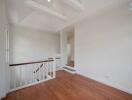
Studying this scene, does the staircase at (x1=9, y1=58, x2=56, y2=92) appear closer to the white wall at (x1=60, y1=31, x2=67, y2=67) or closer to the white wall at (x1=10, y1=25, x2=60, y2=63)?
the white wall at (x1=10, y1=25, x2=60, y2=63)

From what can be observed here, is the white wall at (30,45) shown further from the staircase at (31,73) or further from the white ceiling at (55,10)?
the white ceiling at (55,10)

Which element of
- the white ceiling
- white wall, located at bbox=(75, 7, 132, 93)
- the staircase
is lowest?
the staircase

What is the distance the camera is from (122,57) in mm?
2426

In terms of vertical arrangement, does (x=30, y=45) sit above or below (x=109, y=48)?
above

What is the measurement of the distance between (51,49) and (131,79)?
4.68 metres

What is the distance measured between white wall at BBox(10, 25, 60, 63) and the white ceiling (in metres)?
0.65

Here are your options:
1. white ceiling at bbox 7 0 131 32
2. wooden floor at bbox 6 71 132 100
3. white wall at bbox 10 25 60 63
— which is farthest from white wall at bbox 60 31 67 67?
wooden floor at bbox 6 71 132 100

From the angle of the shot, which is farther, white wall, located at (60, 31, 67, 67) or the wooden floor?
white wall, located at (60, 31, 67, 67)

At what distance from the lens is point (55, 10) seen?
3656mm

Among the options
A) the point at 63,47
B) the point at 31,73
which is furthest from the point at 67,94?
the point at 63,47

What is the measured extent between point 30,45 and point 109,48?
422cm

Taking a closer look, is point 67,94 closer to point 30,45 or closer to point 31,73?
point 31,73

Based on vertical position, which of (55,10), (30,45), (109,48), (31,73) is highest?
(55,10)

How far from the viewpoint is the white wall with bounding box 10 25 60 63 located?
404 cm
